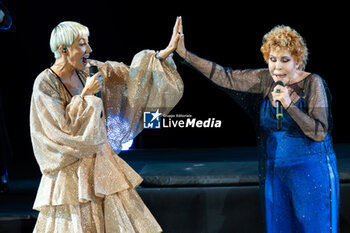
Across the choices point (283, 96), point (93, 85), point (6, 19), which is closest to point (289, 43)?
point (283, 96)

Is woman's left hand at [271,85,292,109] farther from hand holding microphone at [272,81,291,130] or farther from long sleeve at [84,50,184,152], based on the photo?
long sleeve at [84,50,184,152]

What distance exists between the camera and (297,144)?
2.34 metres

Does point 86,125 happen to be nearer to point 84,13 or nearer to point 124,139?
point 124,139

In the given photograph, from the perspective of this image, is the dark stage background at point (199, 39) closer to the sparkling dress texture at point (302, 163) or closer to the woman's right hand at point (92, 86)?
the sparkling dress texture at point (302, 163)

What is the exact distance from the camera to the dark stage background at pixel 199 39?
2869 mm

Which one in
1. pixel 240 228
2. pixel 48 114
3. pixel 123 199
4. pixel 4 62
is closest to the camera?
pixel 48 114

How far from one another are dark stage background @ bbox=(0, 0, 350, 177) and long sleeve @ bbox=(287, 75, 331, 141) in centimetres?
57

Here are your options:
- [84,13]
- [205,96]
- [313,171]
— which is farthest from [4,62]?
[313,171]

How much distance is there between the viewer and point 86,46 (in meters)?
2.42

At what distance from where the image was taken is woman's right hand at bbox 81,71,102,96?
2338 millimetres

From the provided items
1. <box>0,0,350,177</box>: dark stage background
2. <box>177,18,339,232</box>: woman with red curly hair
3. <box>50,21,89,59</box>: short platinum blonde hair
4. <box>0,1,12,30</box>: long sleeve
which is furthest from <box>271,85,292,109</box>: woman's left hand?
<box>0,1,12,30</box>: long sleeve

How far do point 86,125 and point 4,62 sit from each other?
1.97m

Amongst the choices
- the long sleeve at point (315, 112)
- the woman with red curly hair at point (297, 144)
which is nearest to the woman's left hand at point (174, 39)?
the woman with red curly hair at point (297, 144)

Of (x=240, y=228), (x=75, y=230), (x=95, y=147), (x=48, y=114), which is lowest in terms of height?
(x=240, y=228)
